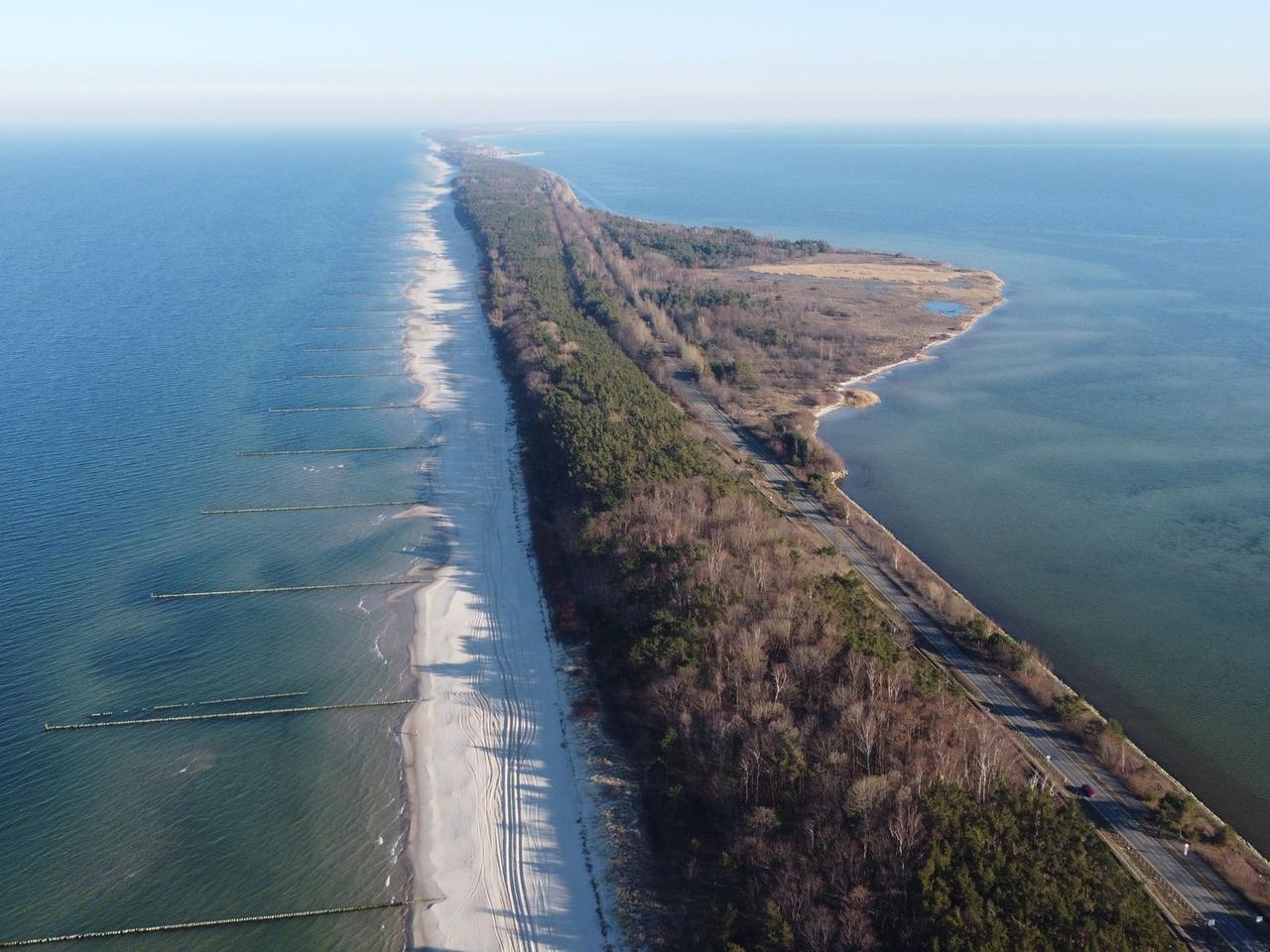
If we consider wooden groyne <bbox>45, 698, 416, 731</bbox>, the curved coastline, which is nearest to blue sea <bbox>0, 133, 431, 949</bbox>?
wooden groyne <bbox>45, 698, 416, 731</bbox>

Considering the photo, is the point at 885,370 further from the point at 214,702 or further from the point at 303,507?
the point at 214,702

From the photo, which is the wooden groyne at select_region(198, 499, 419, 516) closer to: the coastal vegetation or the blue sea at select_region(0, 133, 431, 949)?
the blue sea at select_region(0, 133, 431, 949)

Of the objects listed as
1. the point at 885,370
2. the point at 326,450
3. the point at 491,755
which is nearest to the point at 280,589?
the point at 491,755

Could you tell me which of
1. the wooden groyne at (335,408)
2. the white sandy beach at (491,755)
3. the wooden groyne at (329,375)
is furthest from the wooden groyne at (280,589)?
the wooden groyne at (329,375)

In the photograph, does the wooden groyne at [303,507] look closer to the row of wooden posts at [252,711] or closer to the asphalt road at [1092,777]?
the row of wooden posts at [252,711]

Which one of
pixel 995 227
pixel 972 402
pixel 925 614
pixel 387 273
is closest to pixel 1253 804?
pixel 925 614

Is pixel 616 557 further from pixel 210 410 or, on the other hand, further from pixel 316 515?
pixel 210 410
